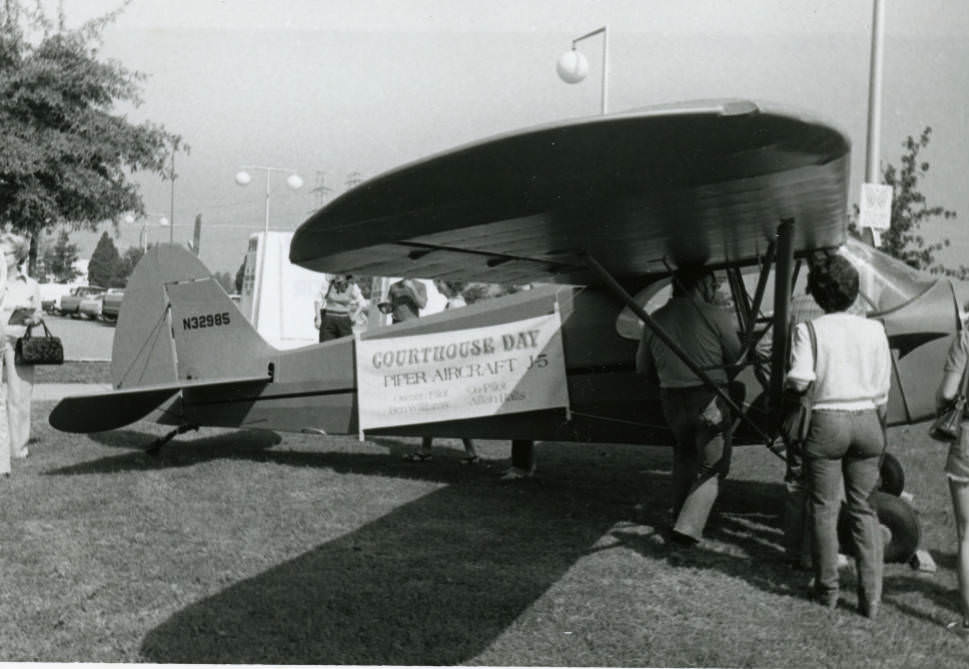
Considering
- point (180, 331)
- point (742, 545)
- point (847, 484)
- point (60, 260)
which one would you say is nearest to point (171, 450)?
point (180, 331)

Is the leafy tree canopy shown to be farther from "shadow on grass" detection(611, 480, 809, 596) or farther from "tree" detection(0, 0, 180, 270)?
"shadow on grass" detection(611, 480, 809, 596)

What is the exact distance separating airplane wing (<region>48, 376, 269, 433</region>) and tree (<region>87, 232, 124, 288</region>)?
91041 mm

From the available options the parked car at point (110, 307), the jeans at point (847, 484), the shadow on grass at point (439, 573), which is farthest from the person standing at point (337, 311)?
the parked car at point (110, 307)

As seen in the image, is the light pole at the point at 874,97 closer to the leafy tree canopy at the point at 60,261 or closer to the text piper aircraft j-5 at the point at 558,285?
the text piper aircraft j-5 at the point at 558,285

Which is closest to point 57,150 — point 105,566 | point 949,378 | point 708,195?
point 105,566

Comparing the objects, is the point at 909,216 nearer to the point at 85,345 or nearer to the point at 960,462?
the point at 960,462

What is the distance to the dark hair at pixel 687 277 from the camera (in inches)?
216

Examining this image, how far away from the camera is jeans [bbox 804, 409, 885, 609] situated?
4.04 metres

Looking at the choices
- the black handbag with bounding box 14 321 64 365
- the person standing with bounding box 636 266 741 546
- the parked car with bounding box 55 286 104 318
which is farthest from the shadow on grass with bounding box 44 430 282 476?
the parked car with bounding box 55 286 104 318

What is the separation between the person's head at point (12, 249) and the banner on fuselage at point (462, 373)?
300 cm

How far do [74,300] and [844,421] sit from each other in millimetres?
47822

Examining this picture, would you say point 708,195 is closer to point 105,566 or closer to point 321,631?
point 321,631

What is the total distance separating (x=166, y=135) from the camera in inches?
542

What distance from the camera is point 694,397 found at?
5.07 meters
